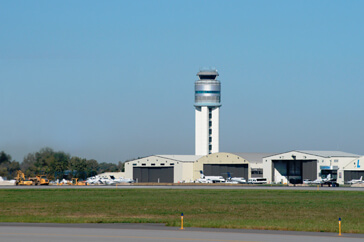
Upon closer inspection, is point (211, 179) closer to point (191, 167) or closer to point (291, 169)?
point (191, 167)

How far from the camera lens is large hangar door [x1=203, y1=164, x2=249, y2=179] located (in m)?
166

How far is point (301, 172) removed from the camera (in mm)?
157000

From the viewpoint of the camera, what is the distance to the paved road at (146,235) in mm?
30531

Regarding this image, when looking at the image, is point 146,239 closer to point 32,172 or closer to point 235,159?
point 235,159

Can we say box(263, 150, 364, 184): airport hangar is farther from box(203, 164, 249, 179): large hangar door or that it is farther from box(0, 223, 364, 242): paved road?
box(0, 223, 364, 242): paved road

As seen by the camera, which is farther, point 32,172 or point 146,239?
point 32,172

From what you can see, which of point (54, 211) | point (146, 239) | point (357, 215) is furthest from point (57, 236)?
point (357, 215)

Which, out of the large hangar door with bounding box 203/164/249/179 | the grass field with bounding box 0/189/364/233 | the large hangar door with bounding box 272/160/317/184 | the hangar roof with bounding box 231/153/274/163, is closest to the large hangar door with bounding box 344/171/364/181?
the large hangar door with bounding box 272/160/317/184

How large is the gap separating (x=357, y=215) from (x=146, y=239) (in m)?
26.1

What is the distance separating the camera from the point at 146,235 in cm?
3244

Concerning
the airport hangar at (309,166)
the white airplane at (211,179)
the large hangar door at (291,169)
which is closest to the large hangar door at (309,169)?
the airport hangar at (309,166)

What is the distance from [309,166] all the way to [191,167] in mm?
34710

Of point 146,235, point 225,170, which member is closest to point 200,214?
point 146,235

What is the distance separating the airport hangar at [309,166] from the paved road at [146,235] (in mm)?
112209
